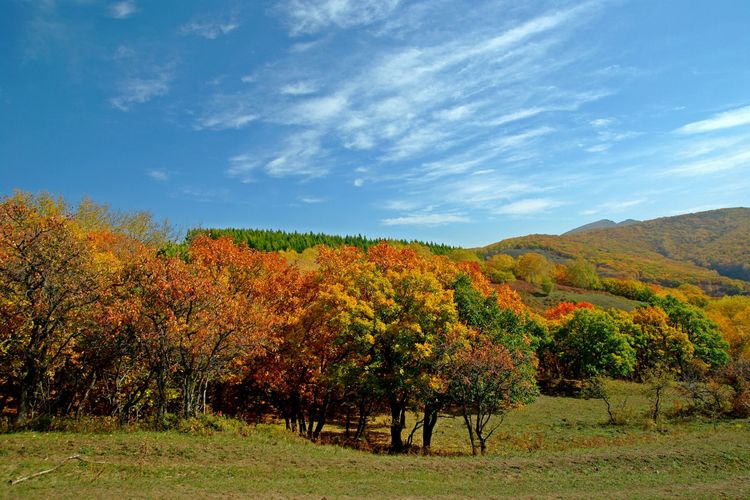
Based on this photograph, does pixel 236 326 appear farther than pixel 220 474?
Yes

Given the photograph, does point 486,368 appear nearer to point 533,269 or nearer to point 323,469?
point 323,469

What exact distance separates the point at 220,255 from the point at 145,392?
1448cm

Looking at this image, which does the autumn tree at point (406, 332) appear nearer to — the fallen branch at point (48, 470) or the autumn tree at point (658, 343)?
the fallen branch at point (48, 470)

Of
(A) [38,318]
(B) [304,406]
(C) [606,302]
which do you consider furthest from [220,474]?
(C) [606,302]

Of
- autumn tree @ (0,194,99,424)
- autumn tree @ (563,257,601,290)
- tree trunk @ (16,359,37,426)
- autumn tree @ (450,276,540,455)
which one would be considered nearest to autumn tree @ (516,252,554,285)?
autumn tree @ (563,257,601,290)

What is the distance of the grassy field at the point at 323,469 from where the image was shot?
1716 centimetres

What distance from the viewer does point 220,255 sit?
1667 inches

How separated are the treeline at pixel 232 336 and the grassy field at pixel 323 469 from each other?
433 centimetres

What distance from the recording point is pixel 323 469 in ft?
69.1

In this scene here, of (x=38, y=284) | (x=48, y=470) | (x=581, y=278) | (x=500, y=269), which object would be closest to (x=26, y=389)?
(x=38, y=284)

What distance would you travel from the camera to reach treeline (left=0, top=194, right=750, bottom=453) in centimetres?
2411

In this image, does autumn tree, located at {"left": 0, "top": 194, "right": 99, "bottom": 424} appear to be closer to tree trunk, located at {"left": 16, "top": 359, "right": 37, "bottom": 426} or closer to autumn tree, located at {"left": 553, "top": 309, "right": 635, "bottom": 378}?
tree trunk, located at {"left": 16, "top": 359, "right": 37, "bottom": 426}

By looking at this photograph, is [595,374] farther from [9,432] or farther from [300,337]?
[9,432]

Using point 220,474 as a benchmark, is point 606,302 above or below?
above
